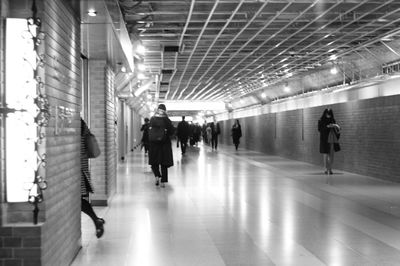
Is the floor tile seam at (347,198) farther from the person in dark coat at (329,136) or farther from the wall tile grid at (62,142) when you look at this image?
the wall tile grid at (62,142)

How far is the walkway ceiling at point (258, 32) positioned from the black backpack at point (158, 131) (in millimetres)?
1812

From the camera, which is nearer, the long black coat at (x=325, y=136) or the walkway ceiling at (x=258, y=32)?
the walkway ceiling at (x=258, y=32)

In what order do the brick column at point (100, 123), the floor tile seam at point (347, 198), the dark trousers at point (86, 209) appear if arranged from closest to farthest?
the dark trousers at point (86, 209)
the floor tile seam at point (347, 198)
the brick column at point (100, 123)

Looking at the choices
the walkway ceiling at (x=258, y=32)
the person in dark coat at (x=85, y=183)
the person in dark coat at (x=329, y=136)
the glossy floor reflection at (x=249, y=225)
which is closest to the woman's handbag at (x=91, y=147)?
the person in dark coat at (x=85, y=183)

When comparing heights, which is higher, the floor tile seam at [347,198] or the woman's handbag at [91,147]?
the woman's handbag at [91,147]

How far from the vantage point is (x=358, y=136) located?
A: 43.1ft

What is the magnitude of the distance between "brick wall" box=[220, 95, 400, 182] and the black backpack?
4785 millimetres

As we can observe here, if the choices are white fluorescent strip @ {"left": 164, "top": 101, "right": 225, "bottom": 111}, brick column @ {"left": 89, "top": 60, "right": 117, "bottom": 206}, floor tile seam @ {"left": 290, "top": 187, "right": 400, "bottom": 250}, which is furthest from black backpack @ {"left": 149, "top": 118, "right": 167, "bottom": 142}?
white fluorescent strip @ {"left": 164, "top": 101, "right": 225, "bottom": 111}

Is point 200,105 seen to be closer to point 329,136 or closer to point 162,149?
point 329,136

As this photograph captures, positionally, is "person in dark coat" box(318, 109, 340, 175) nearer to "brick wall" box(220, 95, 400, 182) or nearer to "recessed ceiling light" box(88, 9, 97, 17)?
"brick wall" box(220, 95, 400, 182)

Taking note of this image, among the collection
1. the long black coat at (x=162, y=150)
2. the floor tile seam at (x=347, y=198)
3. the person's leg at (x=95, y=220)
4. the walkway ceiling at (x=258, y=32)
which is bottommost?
the floor tile seam at (x=347, y=198)

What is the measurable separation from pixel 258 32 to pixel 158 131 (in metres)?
2.98

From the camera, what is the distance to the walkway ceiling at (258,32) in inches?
362

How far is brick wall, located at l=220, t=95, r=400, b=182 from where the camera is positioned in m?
11.3
